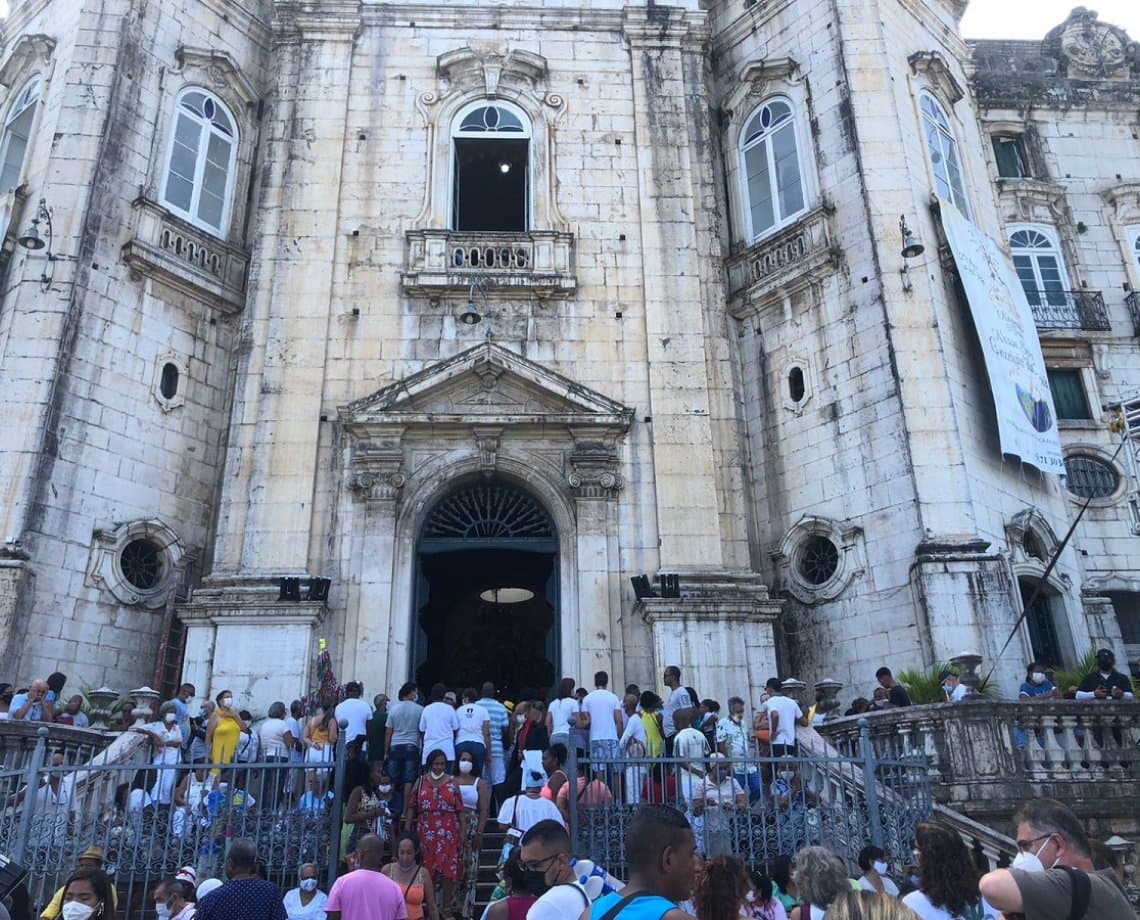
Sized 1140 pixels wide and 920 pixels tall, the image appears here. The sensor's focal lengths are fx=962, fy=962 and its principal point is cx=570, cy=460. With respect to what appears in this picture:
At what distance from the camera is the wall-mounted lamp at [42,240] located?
16.6m

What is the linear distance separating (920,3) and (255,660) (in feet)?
64.4

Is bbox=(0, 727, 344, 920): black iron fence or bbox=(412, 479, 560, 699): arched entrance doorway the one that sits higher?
bbox=(412, 479, 560, 699): arched entrance doorway

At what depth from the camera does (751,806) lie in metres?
9.68

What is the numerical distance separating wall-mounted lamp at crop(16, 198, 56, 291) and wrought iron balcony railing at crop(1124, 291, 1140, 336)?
23478 millimetres

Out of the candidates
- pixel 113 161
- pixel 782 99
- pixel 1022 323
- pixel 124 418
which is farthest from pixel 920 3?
pixel 124 418

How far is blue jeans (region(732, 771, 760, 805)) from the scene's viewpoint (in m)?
9.88

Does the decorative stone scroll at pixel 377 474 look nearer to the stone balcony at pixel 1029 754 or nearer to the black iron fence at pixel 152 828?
the black iron fence at pixel 152 828

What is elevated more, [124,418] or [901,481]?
[124,418]

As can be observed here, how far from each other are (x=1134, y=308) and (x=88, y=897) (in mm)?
24949

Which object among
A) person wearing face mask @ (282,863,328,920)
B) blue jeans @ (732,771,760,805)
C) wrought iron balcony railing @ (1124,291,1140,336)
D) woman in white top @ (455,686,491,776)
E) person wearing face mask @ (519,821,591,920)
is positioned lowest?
person wearing face mask @ (282,863,328,920)

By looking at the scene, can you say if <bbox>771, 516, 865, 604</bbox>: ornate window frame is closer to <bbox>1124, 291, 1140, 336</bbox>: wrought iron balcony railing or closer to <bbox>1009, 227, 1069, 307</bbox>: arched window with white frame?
<bbox>1009, 227, 1069, 307</bbox>: arched window with white frame

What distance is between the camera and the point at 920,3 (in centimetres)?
2158

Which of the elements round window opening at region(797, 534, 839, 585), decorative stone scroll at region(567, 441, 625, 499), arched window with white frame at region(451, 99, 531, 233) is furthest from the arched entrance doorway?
arched window with white frame at region(451, 99, 531, 233)

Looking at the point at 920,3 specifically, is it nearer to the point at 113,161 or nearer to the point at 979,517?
the point at 979,517
